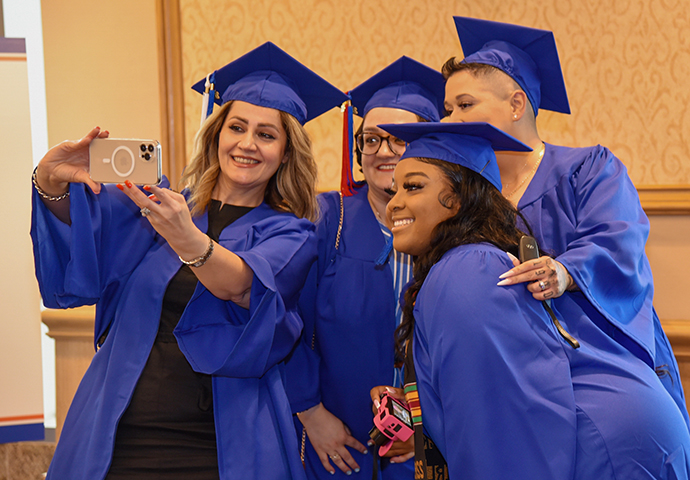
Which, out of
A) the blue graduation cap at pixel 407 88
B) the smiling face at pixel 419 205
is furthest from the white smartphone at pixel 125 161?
the blue graduation cap at pixel 407 88

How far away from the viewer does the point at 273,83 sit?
1948 millimetres

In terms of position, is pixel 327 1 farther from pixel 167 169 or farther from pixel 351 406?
pixel 351 406

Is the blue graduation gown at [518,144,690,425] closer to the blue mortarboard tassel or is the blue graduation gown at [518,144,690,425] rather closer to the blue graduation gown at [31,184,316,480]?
the blue mortarboard tassel

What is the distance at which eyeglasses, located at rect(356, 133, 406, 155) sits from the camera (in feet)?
6.82

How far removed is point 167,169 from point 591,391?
9.08 ft

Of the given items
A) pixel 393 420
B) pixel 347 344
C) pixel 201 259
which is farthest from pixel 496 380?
pixel 347 344

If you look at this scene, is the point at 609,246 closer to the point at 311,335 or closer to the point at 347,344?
the point at 347,344

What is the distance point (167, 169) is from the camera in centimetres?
348

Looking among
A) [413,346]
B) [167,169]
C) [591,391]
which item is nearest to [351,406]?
[413,346]

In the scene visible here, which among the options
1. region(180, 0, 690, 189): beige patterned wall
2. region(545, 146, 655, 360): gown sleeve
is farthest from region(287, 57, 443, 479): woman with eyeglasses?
region(180, 0, 690, 189): beige patterned wall

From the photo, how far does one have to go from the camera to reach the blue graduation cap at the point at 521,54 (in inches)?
77.5

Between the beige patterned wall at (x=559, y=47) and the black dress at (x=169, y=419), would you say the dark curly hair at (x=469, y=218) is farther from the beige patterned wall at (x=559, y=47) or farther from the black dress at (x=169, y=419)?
the beige patterned wall at (x=559, y=47)

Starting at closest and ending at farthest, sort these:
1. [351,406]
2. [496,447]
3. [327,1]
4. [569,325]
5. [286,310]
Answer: [496,447], [569,325], [286,310], [351,406], [327,1]

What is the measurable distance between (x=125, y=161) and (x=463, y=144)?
84 cm
